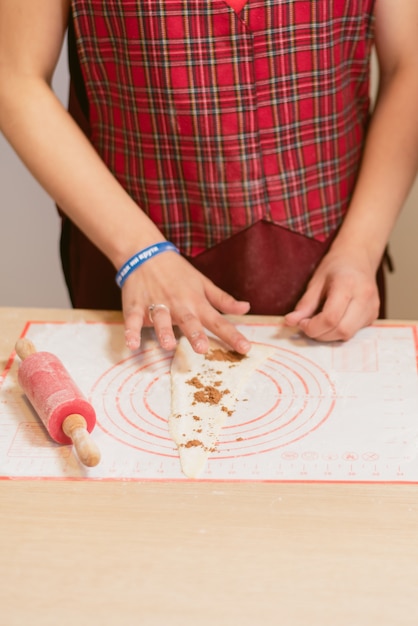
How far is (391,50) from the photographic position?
1304 millimetres

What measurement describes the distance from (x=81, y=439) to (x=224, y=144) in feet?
1.86

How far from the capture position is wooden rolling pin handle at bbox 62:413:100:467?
2.71 ft

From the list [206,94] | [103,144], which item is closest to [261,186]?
[206,94]

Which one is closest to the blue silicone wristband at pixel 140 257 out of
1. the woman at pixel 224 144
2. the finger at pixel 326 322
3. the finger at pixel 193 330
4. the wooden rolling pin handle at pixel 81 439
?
the woman at pixel 224 144

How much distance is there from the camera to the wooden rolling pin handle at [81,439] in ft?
2.71

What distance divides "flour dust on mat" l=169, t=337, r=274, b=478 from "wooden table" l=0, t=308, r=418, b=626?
7 centimetres

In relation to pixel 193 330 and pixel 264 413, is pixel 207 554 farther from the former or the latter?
pixel 193 330

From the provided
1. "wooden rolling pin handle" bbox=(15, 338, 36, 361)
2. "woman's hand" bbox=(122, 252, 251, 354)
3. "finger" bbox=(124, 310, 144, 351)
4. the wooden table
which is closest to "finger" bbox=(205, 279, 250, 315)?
"woman's hand" bbox=(122, 252, 251, 354)

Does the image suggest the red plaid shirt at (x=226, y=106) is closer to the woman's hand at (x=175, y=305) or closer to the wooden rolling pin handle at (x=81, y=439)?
the woman's hand at (x=175, y=305)

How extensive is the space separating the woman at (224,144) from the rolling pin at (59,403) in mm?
157

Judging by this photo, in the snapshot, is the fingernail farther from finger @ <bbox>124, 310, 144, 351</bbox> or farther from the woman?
finger @ <bbox>124, 310, 144, 351</bbox>

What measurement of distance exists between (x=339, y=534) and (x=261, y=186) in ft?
2.10

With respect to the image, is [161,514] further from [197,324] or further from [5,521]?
[197,324]

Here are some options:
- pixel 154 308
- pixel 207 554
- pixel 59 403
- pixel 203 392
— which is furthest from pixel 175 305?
pixel 207 554
